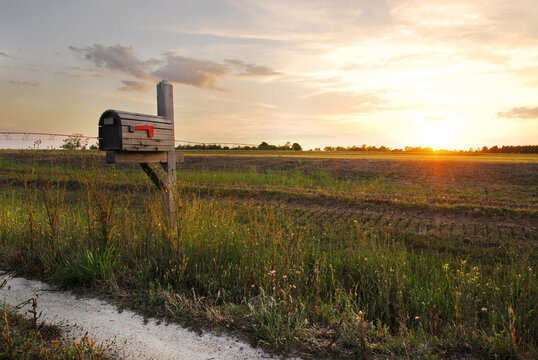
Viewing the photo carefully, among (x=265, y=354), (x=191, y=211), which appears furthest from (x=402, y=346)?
(x=191, y=211)

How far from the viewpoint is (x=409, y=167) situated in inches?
672

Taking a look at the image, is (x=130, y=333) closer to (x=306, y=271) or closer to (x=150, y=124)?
(x=306, y=271)

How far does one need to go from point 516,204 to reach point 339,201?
5326mm

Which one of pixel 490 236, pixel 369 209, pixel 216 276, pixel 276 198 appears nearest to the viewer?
pixel 216 276

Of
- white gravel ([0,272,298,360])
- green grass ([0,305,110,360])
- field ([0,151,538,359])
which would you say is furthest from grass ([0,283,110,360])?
field ([0,151,538,359])

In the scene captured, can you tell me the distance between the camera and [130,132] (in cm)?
553

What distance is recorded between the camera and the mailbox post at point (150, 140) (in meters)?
5.43

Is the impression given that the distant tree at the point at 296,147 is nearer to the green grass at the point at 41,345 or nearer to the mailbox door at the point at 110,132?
the mailbox door at the point at 110,132

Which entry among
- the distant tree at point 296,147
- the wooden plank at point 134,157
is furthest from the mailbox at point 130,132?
the distant tree at point 296,147

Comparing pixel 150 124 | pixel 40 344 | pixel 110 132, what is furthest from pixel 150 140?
pixel 40 344

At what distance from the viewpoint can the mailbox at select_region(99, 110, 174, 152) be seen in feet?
17.7

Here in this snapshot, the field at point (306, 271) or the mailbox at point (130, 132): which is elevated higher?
the mailbox at point (130, 132)

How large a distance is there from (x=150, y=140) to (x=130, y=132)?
389 millimetres

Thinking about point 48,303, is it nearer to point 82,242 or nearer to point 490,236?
point 82,242
